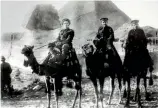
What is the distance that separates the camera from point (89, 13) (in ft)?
19.1

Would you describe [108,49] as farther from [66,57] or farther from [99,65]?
[66,57]

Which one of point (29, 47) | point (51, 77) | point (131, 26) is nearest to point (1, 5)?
point (29, 47)

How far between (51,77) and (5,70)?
694mm

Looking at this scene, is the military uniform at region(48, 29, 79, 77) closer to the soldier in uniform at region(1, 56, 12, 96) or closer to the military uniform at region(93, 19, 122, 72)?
the military uniform at region(93, 19, 122, 72)

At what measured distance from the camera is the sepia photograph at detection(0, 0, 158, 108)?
5645 millimetres

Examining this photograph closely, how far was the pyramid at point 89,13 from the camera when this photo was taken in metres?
5.76

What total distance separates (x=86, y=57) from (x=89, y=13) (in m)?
0.60

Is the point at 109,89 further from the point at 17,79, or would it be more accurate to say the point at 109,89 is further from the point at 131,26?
the point at 17,79

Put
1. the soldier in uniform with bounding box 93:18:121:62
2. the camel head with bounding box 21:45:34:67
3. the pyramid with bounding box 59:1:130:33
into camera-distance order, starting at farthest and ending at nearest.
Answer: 1. the pyramid with bounding box 59:1:130:33
2. the soldier in uniform with bounding box 93:18:121:62
3. the camel head with bounding box 21:45:34:67

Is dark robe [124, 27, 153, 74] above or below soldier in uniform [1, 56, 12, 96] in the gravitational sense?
above

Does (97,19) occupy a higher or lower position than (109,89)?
higher

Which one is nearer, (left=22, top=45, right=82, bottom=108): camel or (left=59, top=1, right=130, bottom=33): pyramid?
(left=22, top=45, right=82, bottom=108): camel

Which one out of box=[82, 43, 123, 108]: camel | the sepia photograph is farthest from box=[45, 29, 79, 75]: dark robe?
box=[82, 43, 123, 108]: camel

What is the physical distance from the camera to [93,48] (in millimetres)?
5637
